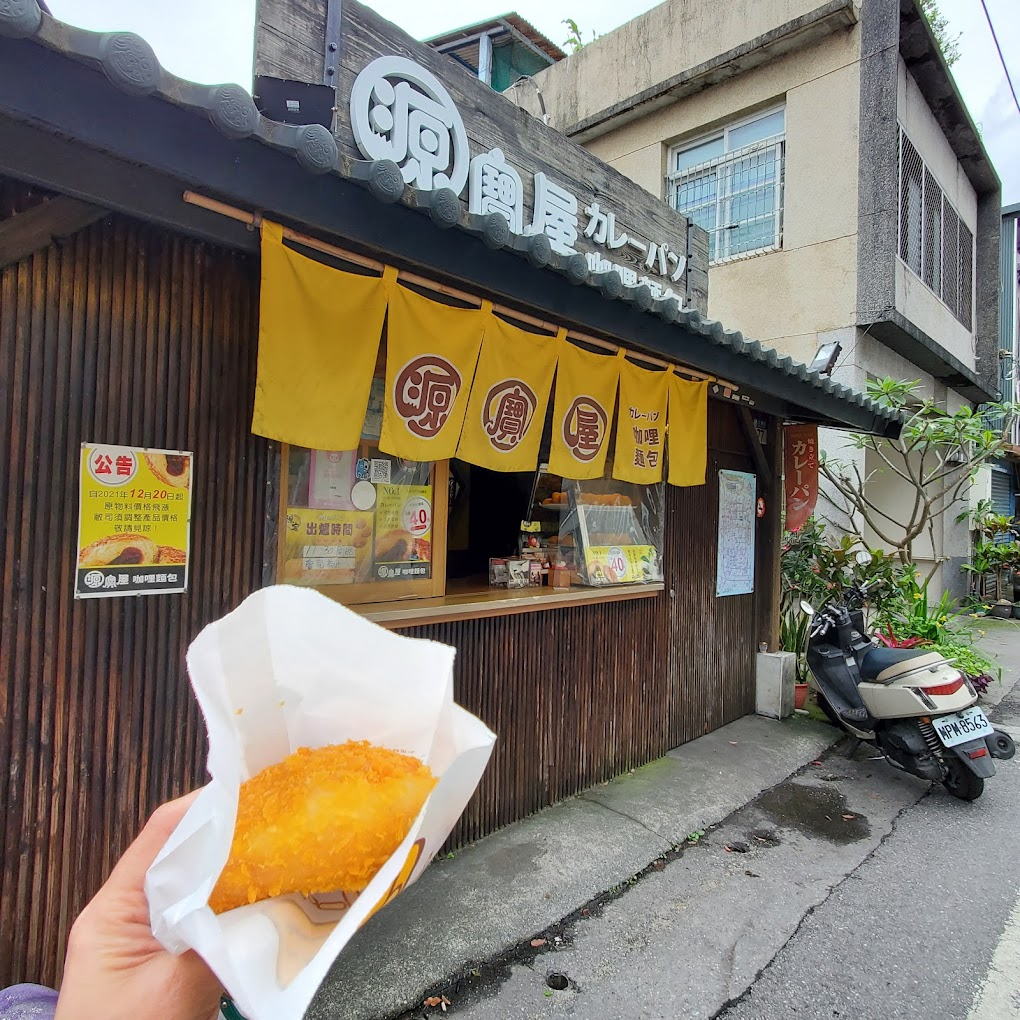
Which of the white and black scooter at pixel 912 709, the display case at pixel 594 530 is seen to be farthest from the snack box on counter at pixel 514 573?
the white and black scooter at pixel 912 709

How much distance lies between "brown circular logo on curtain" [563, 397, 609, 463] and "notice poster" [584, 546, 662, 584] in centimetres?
103

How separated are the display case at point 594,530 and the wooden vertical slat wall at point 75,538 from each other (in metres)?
2.92

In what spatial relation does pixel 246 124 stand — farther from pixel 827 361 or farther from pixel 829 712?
pixel 827 361

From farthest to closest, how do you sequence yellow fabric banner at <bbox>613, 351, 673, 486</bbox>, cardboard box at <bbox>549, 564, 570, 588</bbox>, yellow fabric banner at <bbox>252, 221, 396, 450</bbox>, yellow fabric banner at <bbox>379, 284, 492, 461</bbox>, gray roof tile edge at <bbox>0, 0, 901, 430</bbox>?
cardboard box at <bbox>549, 564, 570, 588</bbox> < yellow fabric banner at <bbox>613, 351, 673, 486</bbox> < yellow fabric banner at <bbox>379, 284, 492, 461</bbox> < yellow fabric banner at <bbox>252, 221, 396, 450</bbox> < gray roof tile edge at <bbox>0, 0, 901, 430</bbox>

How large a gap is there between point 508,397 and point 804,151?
903cm

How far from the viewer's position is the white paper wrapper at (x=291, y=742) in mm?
945

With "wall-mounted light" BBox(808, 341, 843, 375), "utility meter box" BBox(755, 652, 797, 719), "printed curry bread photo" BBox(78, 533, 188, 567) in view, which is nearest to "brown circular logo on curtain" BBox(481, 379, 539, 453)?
"printed curry bread photo" BBox(78, 533, 188, 567)

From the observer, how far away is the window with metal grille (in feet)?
36.2

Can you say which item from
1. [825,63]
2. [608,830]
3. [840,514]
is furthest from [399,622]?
[825,63]

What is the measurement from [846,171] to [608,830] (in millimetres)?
9929

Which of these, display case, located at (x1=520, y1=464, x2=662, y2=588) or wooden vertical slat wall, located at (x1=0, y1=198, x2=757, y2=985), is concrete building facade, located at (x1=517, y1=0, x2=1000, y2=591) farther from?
wooden vertical slat wall, located at (x1=0, y1=198, x2=757, y2=985)

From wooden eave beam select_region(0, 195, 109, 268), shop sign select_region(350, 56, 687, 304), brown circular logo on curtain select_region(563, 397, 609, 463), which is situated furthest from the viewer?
shop sign select_region(350, 56, 687, 304)

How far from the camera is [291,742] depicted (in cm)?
131

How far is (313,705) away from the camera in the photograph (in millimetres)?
1297
